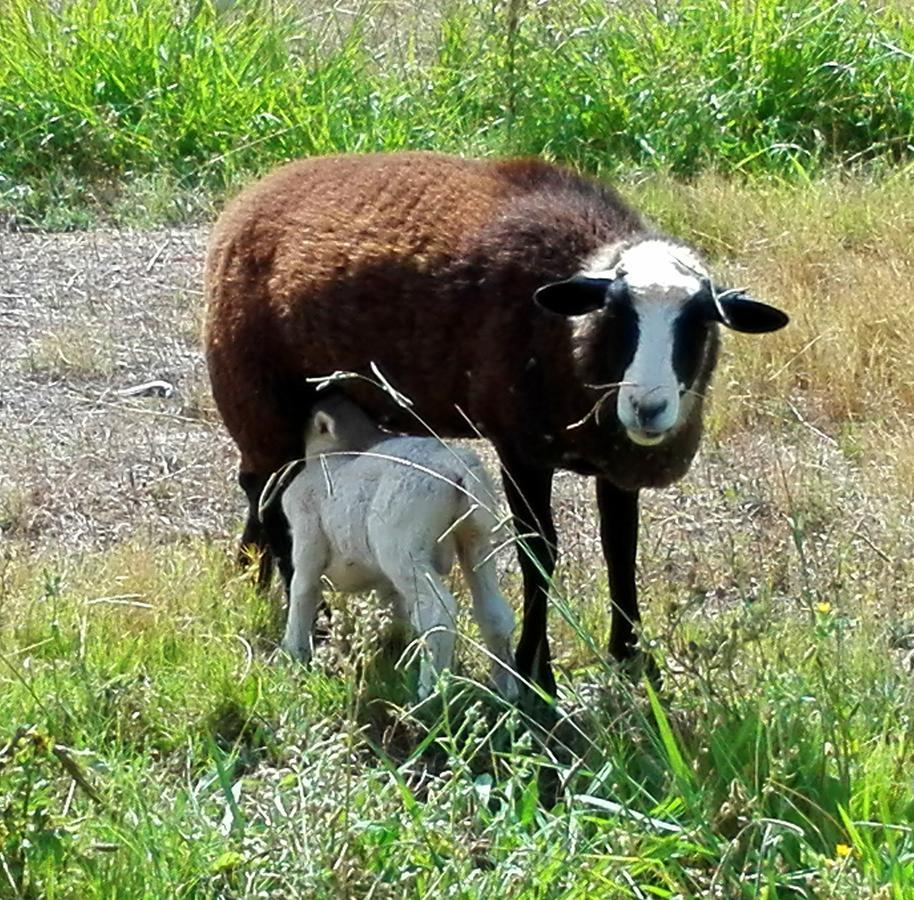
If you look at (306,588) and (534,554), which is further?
(306,588)

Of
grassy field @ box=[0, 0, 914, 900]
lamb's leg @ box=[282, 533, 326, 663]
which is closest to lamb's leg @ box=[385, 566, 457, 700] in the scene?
grassy field @ box=[0, 0, 914, 900]

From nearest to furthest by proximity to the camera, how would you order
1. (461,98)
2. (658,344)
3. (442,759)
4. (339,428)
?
(658,344), (442,759), (339,428), (461,98)

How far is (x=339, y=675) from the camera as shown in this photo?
17.4ft

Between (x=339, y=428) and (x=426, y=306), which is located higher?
(x=426, y=306)

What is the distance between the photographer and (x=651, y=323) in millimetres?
5160

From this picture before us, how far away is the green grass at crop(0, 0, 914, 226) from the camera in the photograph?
1034 centimetres

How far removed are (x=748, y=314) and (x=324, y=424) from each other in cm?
141

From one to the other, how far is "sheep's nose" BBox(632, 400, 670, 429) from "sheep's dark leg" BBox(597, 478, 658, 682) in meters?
0.77

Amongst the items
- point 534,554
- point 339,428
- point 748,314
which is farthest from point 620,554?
point 339,428

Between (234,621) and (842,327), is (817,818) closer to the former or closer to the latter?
(234,621)

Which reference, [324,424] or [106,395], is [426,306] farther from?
[106,395]

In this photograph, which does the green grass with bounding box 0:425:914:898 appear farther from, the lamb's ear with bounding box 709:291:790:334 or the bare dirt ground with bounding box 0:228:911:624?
the lamb's ear with bounding box 709:291:790:334

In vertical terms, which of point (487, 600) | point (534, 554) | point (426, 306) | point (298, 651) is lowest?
point (298, 651)

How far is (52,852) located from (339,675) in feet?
4.41
